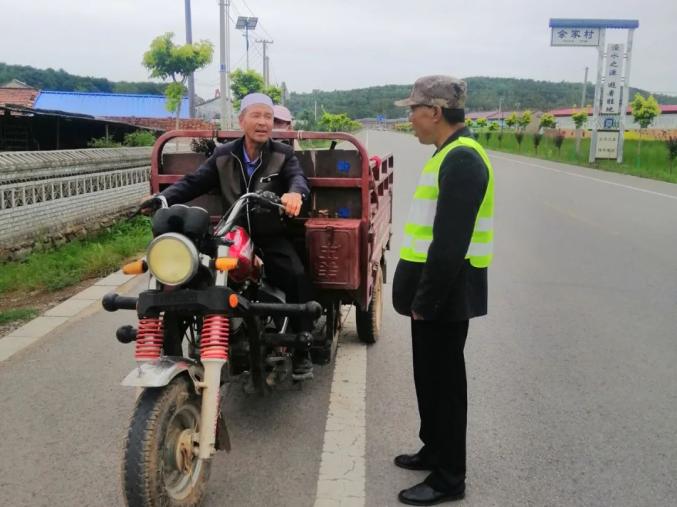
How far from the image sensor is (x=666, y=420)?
12.2 feet

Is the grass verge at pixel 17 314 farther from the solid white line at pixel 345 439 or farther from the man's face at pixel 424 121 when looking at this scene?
the man's face at pixel 424 121

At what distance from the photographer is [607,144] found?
26.6m

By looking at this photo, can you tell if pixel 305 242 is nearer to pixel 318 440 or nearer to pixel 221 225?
pixel 221 225

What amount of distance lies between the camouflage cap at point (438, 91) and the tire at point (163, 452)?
58.8 inches

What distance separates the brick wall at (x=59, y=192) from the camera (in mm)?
7434

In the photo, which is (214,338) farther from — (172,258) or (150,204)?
(150,204)

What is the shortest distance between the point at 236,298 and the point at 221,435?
60 centimetres

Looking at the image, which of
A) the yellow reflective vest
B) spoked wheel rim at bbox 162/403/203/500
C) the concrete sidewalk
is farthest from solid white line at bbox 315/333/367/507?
the concrete sidewalk

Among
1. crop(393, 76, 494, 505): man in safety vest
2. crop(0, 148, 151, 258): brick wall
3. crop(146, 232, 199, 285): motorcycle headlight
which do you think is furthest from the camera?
crop(0, 148, 151, 258): brick wall

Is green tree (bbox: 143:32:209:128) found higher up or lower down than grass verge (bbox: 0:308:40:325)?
higher up

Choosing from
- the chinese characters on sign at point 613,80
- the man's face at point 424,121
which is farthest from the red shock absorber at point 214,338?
the chinese characters on sign at point 613,80

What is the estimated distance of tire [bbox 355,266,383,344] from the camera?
4789 mm

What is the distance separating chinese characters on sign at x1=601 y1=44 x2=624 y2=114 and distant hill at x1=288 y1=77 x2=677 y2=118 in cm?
9262

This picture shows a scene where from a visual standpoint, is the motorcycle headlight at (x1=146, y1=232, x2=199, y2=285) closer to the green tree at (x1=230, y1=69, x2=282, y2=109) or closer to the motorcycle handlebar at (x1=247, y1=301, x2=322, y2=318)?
the motorcycle handlebar at (x1=247, y1=301, x2=322, y2=318)
